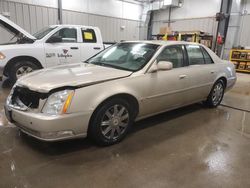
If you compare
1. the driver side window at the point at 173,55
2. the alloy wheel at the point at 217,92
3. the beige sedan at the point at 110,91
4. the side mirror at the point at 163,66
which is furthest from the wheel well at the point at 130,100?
the alloy wheel at the point at 217,92

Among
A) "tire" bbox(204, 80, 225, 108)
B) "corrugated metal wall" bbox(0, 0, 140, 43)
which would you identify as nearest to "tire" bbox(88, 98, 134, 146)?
"tire" bbox(204, 80, 225, 108)

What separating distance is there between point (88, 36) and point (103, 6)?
19.8 feet

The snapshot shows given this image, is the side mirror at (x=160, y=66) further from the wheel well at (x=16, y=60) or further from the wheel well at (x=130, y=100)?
the wheel well at (x=16, y=60)

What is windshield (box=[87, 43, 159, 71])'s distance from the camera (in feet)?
9.44

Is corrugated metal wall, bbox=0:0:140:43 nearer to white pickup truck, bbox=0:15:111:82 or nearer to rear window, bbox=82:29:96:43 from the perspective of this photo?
white pickup truck, bbox=0:15:111:82

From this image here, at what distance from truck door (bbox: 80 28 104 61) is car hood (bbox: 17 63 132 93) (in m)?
3.31

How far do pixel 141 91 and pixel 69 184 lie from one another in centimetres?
139

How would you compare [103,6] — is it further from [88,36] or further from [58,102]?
[58,102]

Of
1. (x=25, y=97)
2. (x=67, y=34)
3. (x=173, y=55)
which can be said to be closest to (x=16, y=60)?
(x=67, y=34)

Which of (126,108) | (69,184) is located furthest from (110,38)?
(69,184)

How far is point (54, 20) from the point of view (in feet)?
31.0

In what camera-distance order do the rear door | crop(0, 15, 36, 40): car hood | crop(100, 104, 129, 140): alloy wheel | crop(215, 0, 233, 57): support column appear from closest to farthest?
crop(100, 104, 129, 140): alloy wheel, the rear door, crop(0, 15, 36, 40): car hood, crop(215, 0, 233, 57): support column

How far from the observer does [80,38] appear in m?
5.89

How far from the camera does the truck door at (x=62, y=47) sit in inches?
211
